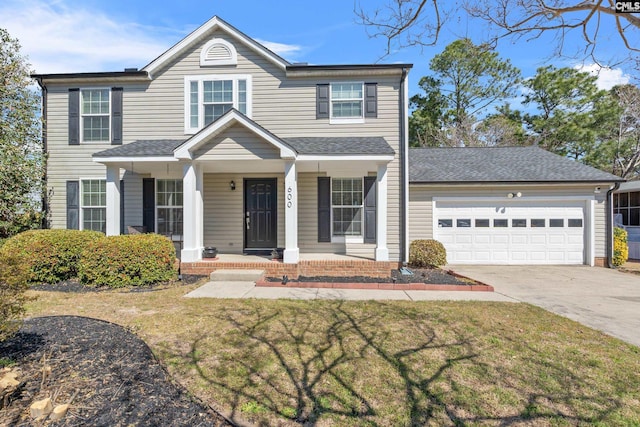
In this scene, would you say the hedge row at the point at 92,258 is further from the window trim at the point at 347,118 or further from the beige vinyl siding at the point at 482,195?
the beige vinyl siding at the point at 482,195

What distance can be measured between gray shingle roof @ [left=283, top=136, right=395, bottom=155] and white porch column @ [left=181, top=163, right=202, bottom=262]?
2686mm

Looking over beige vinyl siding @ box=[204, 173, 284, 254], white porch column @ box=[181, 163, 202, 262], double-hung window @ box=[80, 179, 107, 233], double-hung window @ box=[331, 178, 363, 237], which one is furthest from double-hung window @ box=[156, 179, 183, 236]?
double-hung window @ box=[331, 178, 363, 237]

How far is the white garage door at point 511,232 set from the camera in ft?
33.4

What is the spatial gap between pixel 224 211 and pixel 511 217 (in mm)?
9551

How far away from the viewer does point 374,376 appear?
3074 mm

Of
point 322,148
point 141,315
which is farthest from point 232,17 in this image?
point 141,315

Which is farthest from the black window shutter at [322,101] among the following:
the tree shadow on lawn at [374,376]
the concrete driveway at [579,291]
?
the tree shadow on lawn at [374,376]

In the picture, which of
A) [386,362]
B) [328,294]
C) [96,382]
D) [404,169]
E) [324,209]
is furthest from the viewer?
[324,209]

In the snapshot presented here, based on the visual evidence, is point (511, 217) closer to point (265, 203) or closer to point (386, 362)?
point (265, 203)

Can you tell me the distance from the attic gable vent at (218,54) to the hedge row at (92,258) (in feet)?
19.3

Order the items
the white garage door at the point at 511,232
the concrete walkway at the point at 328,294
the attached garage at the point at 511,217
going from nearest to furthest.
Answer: the concrete walkway at the point at 328,294
the attached garage at the point at 511,217
the white garage door at the point at 511,232

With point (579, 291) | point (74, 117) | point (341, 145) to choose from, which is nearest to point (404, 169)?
point (341, 145)

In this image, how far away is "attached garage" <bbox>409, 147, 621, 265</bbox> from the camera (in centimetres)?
1007

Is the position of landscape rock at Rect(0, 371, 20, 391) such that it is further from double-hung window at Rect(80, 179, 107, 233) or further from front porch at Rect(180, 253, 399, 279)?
double-hung window at Rect(80, 179, 107, 233)
